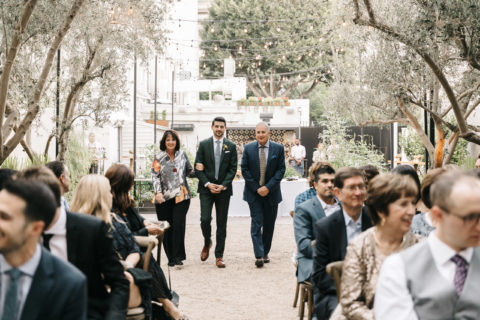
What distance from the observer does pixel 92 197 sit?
402 centimetres

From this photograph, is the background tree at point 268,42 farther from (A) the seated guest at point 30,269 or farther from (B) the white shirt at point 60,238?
(A) the seated guest at point 30,269

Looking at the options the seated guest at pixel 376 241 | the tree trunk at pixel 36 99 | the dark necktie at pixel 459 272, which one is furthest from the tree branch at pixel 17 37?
the dark necktie at pixel 459 272

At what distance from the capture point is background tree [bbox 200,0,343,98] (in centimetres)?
4575

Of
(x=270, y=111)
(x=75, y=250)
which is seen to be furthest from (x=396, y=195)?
(x=270, y=111)

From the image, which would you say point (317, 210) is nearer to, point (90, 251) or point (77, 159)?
point (90, 251)

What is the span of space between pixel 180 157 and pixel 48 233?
19.4 ft

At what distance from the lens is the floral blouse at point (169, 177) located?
905 centimetres

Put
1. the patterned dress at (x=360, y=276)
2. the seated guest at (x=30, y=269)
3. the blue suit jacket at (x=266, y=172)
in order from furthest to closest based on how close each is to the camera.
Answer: the blue suit jacket at (x=266, y=172)
the patterned dress at (x=360, y=276)
the seated guest at (x=30, y=269)

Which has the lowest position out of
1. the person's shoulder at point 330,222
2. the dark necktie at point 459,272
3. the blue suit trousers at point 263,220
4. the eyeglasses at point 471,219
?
the blue suit trousers at point 263,220

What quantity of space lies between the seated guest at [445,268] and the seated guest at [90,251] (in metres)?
1.53

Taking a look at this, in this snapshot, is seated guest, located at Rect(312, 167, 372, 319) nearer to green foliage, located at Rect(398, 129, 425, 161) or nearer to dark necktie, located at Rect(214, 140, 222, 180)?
dark necktie, located at Rect(214, 140, 222, 180)

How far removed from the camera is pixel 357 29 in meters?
14.5

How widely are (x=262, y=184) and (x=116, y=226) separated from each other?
203 inches

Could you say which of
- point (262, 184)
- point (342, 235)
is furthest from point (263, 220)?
point (342, 235)
